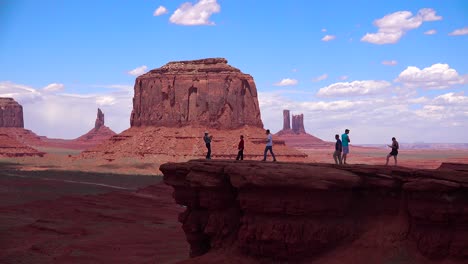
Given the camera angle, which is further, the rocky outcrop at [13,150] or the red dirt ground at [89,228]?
the rocky outcrop at [13,150]

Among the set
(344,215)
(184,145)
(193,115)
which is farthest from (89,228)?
(193,115)

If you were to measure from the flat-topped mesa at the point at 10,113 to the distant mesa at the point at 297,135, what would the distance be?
69.8m

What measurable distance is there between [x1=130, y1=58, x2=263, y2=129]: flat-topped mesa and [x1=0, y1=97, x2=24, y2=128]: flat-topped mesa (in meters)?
69.3

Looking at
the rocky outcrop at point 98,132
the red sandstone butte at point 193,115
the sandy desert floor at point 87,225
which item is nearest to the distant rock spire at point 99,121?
the rocky outcrop at point 98,132

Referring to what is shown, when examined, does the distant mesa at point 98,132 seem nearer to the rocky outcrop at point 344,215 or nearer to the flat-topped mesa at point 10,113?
the flat-topped mesa at point 10,113

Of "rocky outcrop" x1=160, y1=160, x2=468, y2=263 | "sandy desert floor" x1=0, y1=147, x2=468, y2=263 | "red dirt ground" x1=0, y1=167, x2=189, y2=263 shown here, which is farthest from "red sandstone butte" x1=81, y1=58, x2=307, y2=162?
"rocky outcrop" x1=160, y1=160, x2=468, y2=263

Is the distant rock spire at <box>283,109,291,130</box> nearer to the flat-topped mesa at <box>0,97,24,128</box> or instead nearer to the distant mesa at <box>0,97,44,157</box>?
the distant mesa at <box>0,97,44,157</box>

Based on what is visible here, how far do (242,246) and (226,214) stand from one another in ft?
3.43

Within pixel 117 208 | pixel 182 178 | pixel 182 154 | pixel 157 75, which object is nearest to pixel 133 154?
pixel 182 154

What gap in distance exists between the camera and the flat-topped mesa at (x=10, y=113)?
137 metres

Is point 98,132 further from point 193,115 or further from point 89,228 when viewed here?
point 89,228

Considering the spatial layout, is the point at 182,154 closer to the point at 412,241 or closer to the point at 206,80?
the point at 206,80

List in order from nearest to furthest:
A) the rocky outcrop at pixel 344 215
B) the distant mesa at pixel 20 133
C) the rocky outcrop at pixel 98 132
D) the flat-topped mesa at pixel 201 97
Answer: the rocky outcrop at pixel 344 215
the flat-topped mesa at pixel 201 97
the distant mesa at pixel 20 133
the rocky outcrop at pixel 98 132

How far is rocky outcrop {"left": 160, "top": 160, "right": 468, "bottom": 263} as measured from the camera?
11.9 meters
